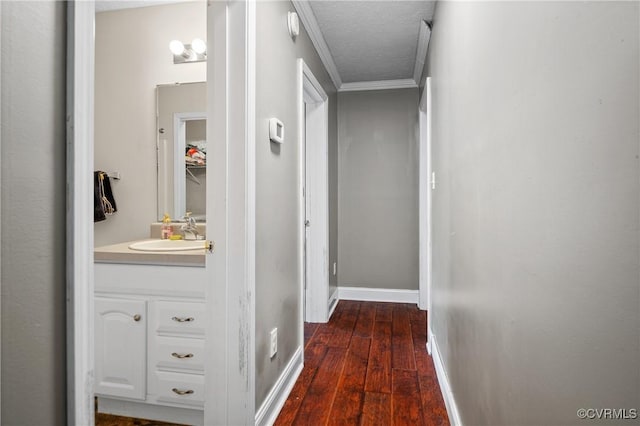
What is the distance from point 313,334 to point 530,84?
100 inches

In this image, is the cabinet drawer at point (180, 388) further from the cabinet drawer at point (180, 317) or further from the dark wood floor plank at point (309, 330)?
the dark wood floor plank at point (309, 330)

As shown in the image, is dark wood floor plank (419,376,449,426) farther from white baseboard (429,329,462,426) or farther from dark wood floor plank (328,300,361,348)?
dark wood floor plank (328,300,361,348)

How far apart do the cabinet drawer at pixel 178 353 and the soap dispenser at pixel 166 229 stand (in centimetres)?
83

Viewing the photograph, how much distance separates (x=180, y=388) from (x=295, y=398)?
1.98ft

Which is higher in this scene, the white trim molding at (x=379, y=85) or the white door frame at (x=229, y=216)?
the white trim molding at (x=379, y=85)

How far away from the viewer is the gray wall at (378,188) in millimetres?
3789

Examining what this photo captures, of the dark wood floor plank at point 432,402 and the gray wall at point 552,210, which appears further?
the dark wood floor plank at point 432,402

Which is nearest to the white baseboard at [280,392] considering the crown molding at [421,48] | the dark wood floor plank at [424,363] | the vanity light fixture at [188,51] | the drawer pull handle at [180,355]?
the drawer pull handle at [180,355]

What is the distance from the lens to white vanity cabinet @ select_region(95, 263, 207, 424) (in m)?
1.64

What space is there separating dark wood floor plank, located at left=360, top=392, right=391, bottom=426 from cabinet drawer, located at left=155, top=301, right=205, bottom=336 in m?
0.90

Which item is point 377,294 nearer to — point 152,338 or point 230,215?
point 152,338

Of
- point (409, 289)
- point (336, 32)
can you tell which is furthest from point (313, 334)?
point (336, 32)

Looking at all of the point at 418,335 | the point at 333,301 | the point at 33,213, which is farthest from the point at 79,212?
the point at 333,301

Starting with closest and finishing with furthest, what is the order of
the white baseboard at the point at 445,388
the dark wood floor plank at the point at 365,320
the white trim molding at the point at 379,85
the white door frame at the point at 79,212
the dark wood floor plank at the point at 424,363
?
the white door frame at the point at 79,212 < the white baseboard at the point at 445,388 < the dark wood floor plank at the point at 424,363 < the dark wood floor plank at the point at 365,320 < the white trim molding at the point at 379,85
